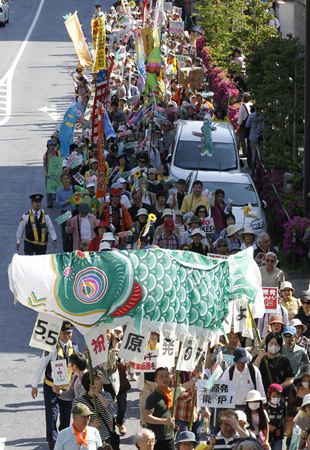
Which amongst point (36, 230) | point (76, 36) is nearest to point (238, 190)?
point (36, 230)

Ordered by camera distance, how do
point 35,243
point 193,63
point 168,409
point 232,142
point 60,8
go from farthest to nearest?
point 60,8, point 193,63, point 232,142, point 35,243, point 168,409

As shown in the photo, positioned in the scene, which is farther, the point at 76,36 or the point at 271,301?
the point at 76,36

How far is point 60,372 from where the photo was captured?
687 inches

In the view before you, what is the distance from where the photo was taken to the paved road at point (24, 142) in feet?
63.7

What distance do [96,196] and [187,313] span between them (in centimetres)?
1100

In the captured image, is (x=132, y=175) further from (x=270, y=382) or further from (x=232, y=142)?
(x=270, y=382)

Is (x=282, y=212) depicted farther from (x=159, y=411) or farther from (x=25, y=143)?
(x=25, y=143)

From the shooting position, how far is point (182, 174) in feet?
95.8

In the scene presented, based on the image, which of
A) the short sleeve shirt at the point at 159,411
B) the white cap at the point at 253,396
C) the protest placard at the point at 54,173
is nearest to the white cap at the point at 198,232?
the short sleeve shirt at the point at 159,411

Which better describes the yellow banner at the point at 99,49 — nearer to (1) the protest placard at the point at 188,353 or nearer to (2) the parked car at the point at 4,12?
(1) the protest placard at the point at 188,353

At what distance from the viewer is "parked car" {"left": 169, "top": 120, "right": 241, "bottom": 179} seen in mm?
29578

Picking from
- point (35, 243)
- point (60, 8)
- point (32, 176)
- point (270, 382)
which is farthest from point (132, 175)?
point (60, 8)

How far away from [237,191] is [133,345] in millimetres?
12341

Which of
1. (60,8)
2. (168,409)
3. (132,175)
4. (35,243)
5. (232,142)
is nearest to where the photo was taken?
(168,409)
